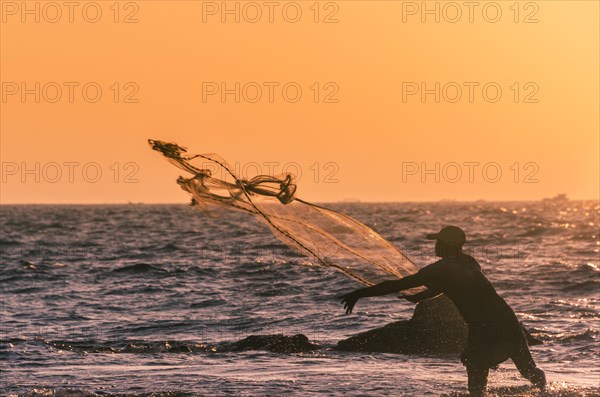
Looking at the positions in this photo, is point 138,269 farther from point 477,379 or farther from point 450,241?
point 450,241

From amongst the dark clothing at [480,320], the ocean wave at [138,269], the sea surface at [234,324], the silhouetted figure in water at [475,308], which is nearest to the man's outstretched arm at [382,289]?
the silhouetted figure in water at [475,308]

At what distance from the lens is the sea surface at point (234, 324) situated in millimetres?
14883

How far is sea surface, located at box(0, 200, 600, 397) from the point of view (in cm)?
1488

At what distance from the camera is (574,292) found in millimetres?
29922

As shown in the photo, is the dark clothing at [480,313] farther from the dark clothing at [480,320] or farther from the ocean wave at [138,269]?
the ocean wave at [138,269]

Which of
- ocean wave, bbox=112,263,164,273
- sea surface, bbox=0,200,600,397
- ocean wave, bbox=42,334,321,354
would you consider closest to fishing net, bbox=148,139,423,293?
sea surface, bbox=0,200,600,397

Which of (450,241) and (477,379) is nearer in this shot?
(450,241)

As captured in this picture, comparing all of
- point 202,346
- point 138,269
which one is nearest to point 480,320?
point 202,346

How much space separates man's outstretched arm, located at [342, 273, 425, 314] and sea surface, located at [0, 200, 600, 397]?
8.43 feet

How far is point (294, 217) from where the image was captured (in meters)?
13.5

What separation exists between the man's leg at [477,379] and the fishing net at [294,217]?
1773 mm

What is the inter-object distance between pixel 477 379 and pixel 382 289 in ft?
6.01

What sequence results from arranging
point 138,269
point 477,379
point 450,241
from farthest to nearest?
point 138,269, point 477,379, point 450,241

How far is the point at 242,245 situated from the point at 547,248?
17069mm
